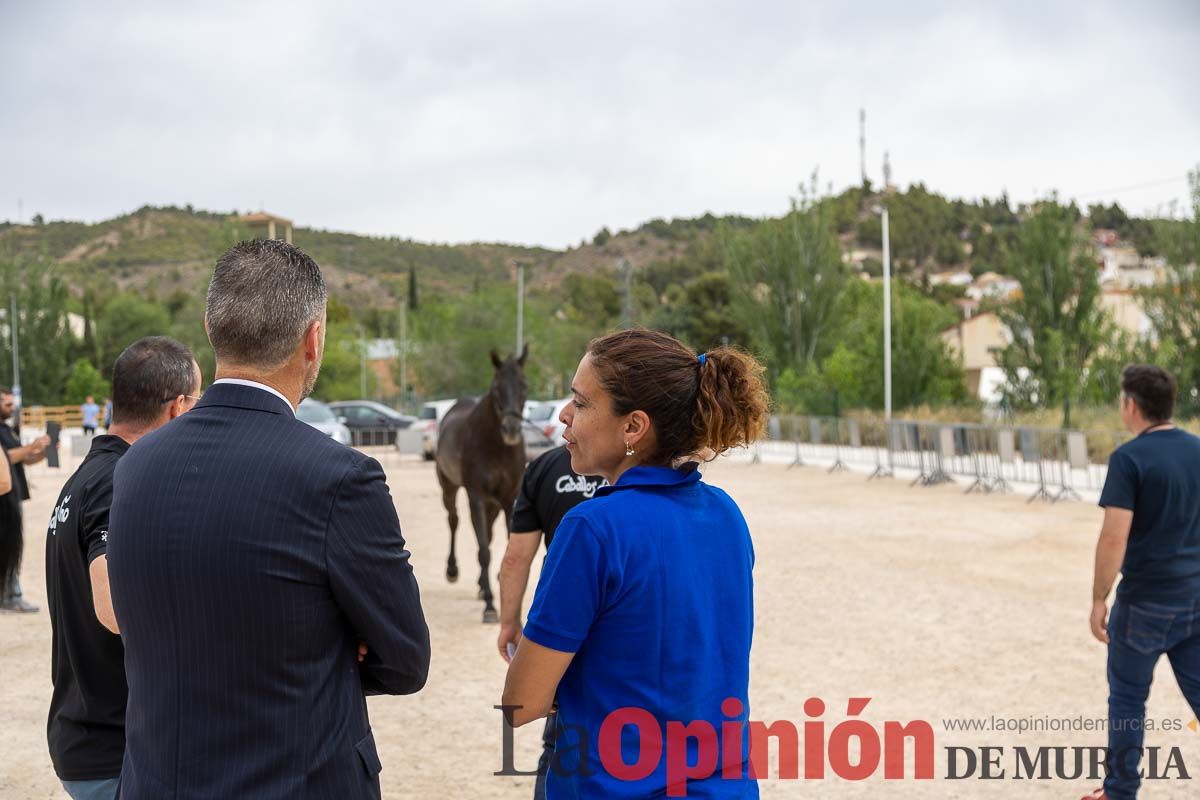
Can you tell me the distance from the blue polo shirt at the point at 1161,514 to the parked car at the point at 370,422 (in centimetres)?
3098

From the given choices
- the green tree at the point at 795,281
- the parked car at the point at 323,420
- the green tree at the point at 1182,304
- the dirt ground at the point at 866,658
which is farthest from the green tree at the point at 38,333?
the green tree at the point at 1182,304

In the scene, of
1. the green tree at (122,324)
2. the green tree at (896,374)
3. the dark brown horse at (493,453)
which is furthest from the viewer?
the green tree at (122,324)

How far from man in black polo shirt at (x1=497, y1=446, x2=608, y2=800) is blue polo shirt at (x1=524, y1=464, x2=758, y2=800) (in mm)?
2146

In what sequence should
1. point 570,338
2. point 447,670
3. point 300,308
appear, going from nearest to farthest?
point 300,308
point 447,670
point 570,338

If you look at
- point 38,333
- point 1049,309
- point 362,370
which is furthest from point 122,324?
point 1049,309

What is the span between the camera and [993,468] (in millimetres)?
22016

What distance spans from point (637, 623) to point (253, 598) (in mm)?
744

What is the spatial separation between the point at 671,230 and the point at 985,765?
15793 centimetres

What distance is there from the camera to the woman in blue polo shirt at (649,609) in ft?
7.22

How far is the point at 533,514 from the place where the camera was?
4.69 meters

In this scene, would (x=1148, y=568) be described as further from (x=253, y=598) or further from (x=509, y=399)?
(x=509, y=399)

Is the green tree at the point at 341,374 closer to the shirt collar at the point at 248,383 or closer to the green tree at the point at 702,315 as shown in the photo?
the green tree at the point at 702,315

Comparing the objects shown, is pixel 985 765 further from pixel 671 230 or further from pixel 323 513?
pixel 671 230

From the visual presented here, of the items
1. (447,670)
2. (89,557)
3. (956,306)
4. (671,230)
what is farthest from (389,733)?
(671,230)
